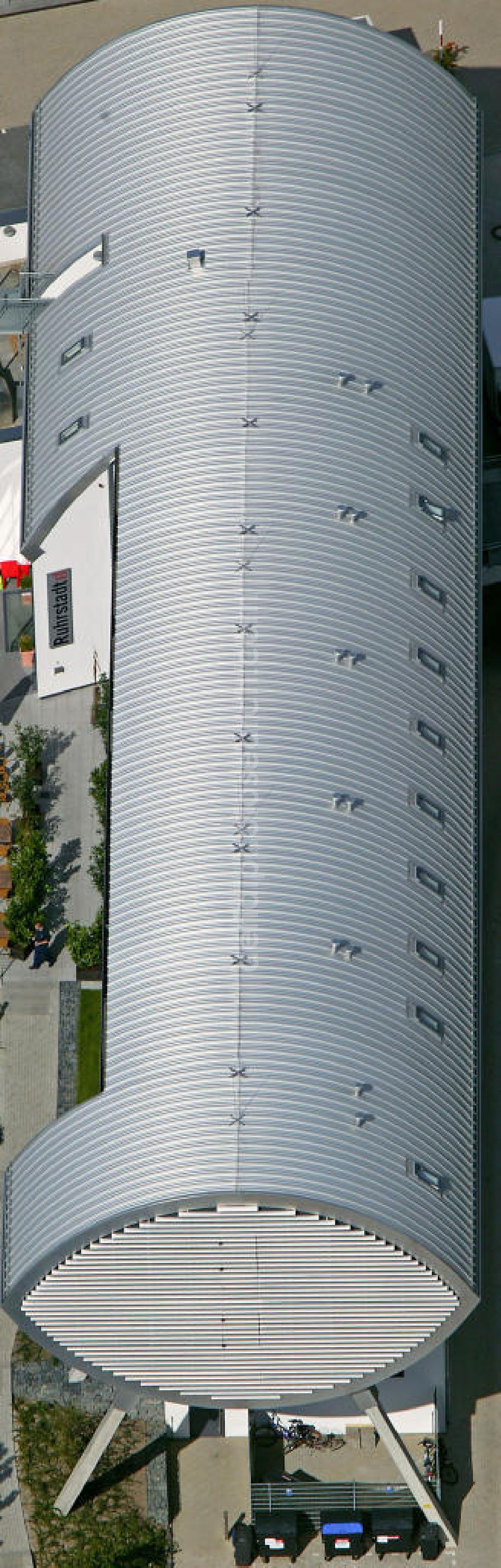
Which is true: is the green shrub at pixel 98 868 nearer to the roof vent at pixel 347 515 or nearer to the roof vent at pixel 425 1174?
the roof vent at pixel 347 515

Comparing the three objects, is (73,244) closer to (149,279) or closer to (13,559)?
(149,279)

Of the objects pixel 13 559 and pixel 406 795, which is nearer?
pixel 406 795

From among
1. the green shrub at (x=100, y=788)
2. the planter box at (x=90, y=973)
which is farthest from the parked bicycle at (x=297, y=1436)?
the green shrub at (x=100, y=788)

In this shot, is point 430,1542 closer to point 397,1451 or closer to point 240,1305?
point 397,1451

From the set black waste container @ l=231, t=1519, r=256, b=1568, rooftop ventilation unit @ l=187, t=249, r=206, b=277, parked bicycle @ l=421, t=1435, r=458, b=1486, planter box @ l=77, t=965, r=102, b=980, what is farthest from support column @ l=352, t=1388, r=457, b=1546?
rooftop ventilation unit @ l=187, t=249, r=206, b=277

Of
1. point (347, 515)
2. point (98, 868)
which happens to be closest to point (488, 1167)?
point (98, 868)

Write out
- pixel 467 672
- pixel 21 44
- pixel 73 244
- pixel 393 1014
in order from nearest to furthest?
pixel 393 1014 → pixel 467 672 → pixel 73 244 → pixel 21 44

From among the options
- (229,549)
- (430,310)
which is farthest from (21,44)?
(229,549)
